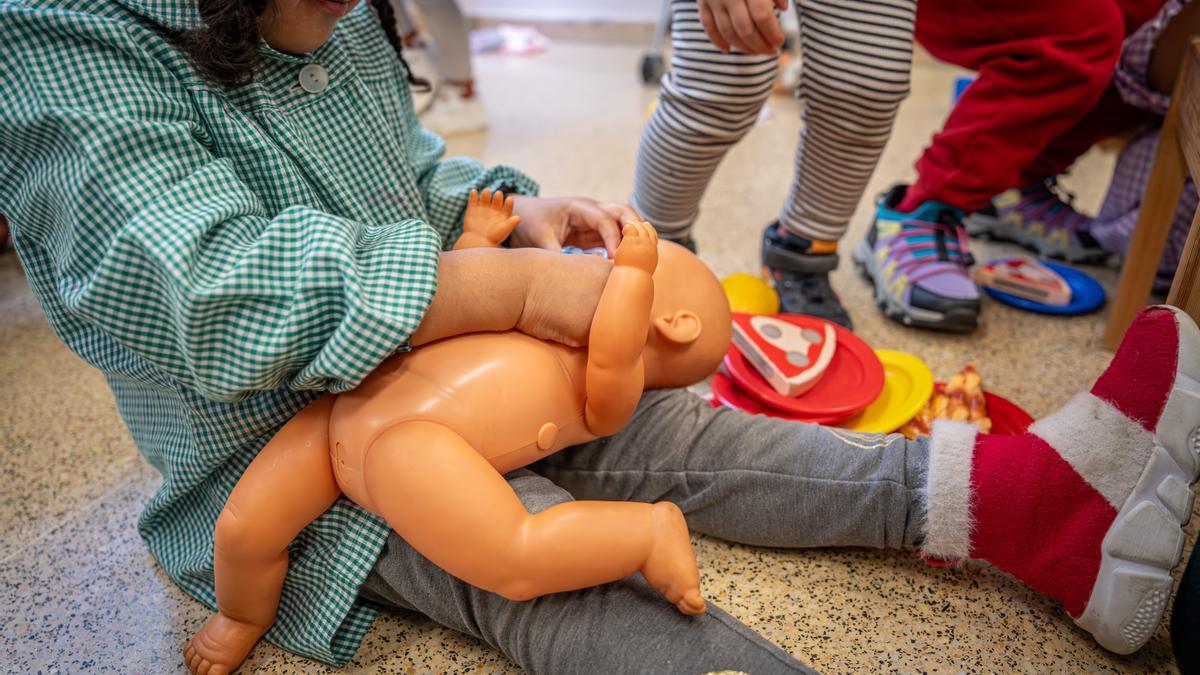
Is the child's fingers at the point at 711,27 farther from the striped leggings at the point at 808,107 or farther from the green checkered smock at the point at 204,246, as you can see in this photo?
the green checkered smock at the point at 204,246

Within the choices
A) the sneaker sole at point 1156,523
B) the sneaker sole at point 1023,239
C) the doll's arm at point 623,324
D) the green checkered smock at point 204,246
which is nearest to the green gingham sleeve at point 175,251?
the green checkered smock at point 204,246

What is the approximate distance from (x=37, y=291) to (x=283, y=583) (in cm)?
28

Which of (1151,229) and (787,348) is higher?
(1151,229)

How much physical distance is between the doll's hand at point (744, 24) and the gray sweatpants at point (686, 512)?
1.14 ft

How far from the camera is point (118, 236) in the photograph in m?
0.50

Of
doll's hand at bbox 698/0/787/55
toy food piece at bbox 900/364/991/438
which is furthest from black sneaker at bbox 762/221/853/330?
doll's hand at bbox 698/0/787/55

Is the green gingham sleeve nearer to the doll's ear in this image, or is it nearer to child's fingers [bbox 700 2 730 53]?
the doll's ear

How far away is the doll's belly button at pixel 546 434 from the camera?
0.59 m

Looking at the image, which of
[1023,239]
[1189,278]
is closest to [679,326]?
[1189,278]

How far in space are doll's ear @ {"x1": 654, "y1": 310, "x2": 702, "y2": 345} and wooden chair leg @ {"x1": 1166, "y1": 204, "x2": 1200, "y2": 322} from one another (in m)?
0.43

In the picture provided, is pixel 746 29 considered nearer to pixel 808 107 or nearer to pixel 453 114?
pixel 808 107

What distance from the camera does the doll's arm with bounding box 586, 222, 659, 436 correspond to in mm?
560

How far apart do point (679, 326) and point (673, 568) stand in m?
0.20

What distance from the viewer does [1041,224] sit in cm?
126
